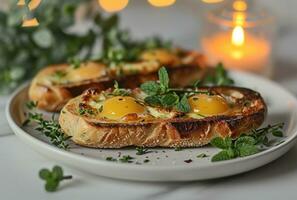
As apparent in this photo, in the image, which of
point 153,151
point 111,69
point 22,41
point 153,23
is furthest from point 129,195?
point 153,23

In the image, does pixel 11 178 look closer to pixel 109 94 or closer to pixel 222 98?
pixel 109 94

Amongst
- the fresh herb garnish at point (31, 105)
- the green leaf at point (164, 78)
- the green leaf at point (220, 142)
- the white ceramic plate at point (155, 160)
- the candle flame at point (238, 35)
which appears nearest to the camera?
the white ceramic plate at point (155, 160)

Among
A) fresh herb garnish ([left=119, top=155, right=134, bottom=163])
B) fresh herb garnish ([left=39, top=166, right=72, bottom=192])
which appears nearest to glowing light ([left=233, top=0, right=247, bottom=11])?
fresh herb garnish ([left=119, top=155, right=134, bottom=163])

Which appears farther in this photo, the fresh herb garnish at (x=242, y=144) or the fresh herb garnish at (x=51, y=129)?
the fresh herb garnish at (x=51, y=129)

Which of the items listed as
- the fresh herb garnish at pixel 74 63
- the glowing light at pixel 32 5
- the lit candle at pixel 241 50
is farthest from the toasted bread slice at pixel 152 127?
the lit candle at pixel 241 50

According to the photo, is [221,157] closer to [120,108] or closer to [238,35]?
[120,108]

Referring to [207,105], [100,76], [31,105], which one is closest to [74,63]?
[100,76]

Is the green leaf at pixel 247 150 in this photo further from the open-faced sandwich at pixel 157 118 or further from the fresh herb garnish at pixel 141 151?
the fresh herb garnish at pixel 141 151
